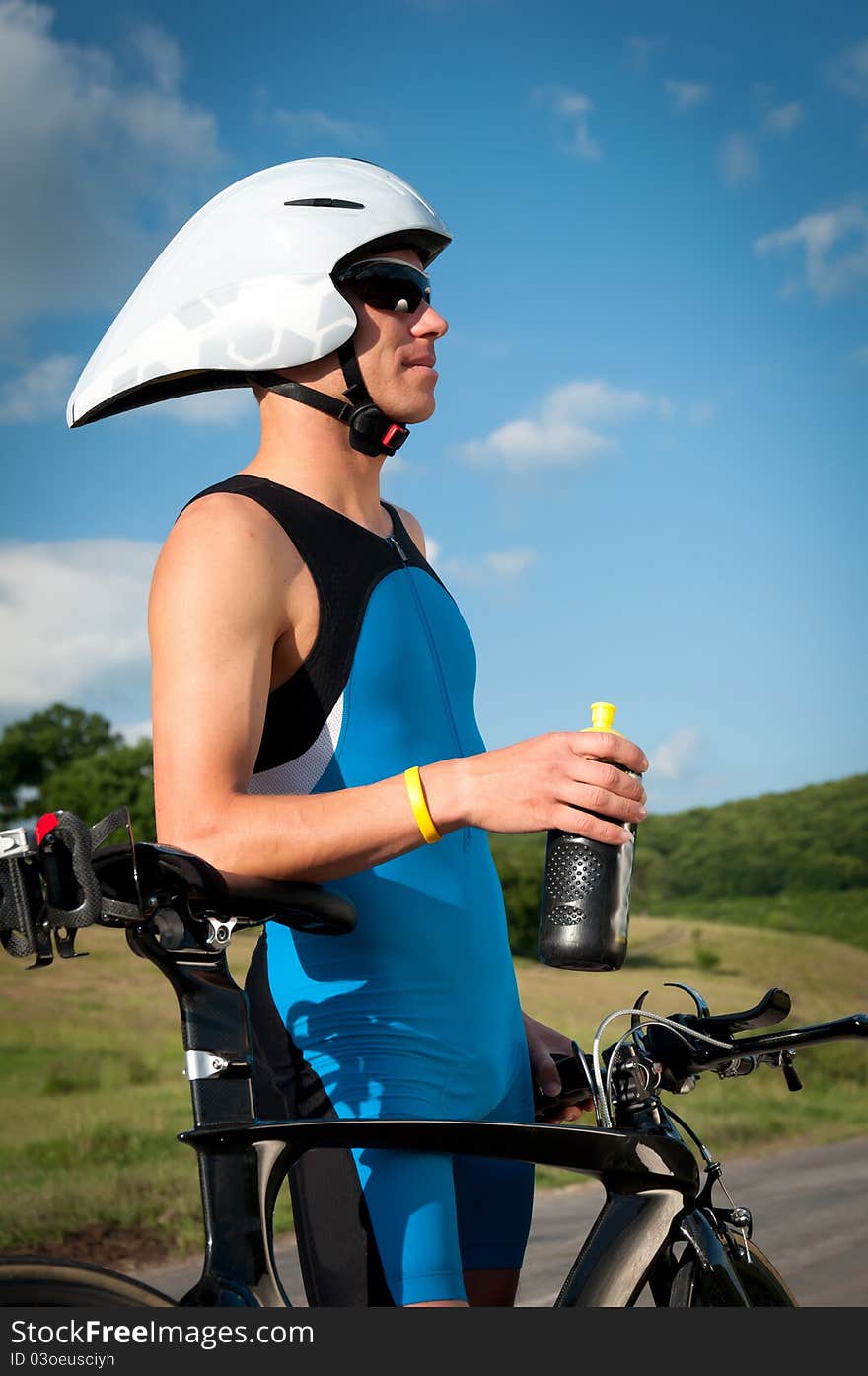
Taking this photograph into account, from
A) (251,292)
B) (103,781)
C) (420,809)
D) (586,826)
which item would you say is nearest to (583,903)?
(586,826)

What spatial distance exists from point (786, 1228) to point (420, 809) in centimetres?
521

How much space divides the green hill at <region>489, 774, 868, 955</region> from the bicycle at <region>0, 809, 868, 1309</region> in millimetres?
10963

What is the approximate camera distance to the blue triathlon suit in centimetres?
167

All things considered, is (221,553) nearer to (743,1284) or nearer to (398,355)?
(398,355)

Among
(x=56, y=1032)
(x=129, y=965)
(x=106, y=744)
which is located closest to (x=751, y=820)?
(x=106, y=744)

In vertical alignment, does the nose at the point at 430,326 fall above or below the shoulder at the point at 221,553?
above

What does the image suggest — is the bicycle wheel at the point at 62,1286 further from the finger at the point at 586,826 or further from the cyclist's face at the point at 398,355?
the cyclist's face at the point at 398,355

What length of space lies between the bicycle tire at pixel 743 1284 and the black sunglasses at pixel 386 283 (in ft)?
4.74

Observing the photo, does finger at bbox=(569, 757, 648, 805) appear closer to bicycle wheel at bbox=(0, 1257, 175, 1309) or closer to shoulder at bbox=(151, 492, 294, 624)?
shoulder at bbox=(151, 492, 294, 624)

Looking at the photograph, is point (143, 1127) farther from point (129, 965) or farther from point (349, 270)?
point (349, 270)

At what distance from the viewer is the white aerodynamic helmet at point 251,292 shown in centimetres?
195

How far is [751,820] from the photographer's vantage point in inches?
636

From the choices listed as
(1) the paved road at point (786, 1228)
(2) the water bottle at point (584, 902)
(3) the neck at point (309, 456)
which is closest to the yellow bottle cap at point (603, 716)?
(2) the water bottle at point (584, 902)

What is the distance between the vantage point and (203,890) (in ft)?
4.66
